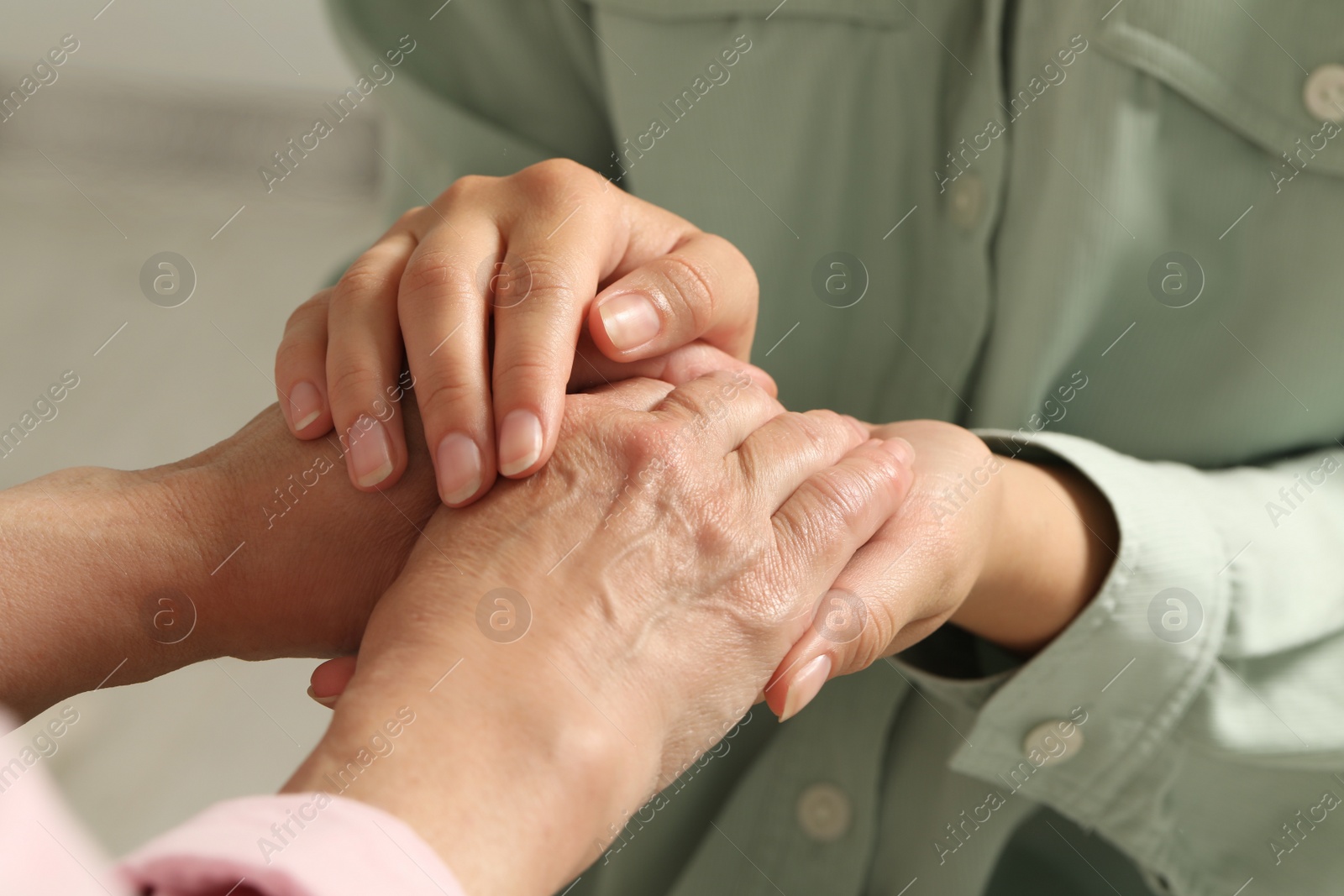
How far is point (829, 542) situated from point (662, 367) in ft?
0.64

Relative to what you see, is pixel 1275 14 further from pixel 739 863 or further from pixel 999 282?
pixel 739 863

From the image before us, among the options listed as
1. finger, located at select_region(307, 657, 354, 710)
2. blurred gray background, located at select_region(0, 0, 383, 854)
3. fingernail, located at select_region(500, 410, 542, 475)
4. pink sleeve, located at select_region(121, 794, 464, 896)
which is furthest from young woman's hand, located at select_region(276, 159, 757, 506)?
blurred gray background, located at select_region(0, 0, 383, 854)

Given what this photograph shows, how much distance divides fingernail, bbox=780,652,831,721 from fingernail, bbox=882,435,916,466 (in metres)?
0.15

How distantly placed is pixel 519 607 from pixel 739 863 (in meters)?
0.43

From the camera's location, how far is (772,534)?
1.76 ft

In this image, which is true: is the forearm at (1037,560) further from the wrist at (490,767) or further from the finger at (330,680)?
the finger at (330,680)

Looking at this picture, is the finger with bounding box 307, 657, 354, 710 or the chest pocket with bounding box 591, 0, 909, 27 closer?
the finger with bounding box 307, 657, 354, 710

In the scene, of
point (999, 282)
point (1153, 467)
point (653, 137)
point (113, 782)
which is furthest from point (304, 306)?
point (113, 782)

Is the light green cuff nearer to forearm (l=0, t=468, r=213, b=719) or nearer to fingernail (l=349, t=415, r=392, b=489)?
fingernail (l=349, t=415, r=392, b=489)

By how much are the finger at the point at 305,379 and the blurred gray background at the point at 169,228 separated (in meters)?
0.93

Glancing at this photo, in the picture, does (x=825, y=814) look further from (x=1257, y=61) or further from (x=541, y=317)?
(x=1257, y=61)

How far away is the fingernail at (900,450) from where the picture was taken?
0.60 meters

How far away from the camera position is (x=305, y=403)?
0.60m

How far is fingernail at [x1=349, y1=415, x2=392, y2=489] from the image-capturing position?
0.57 metres
